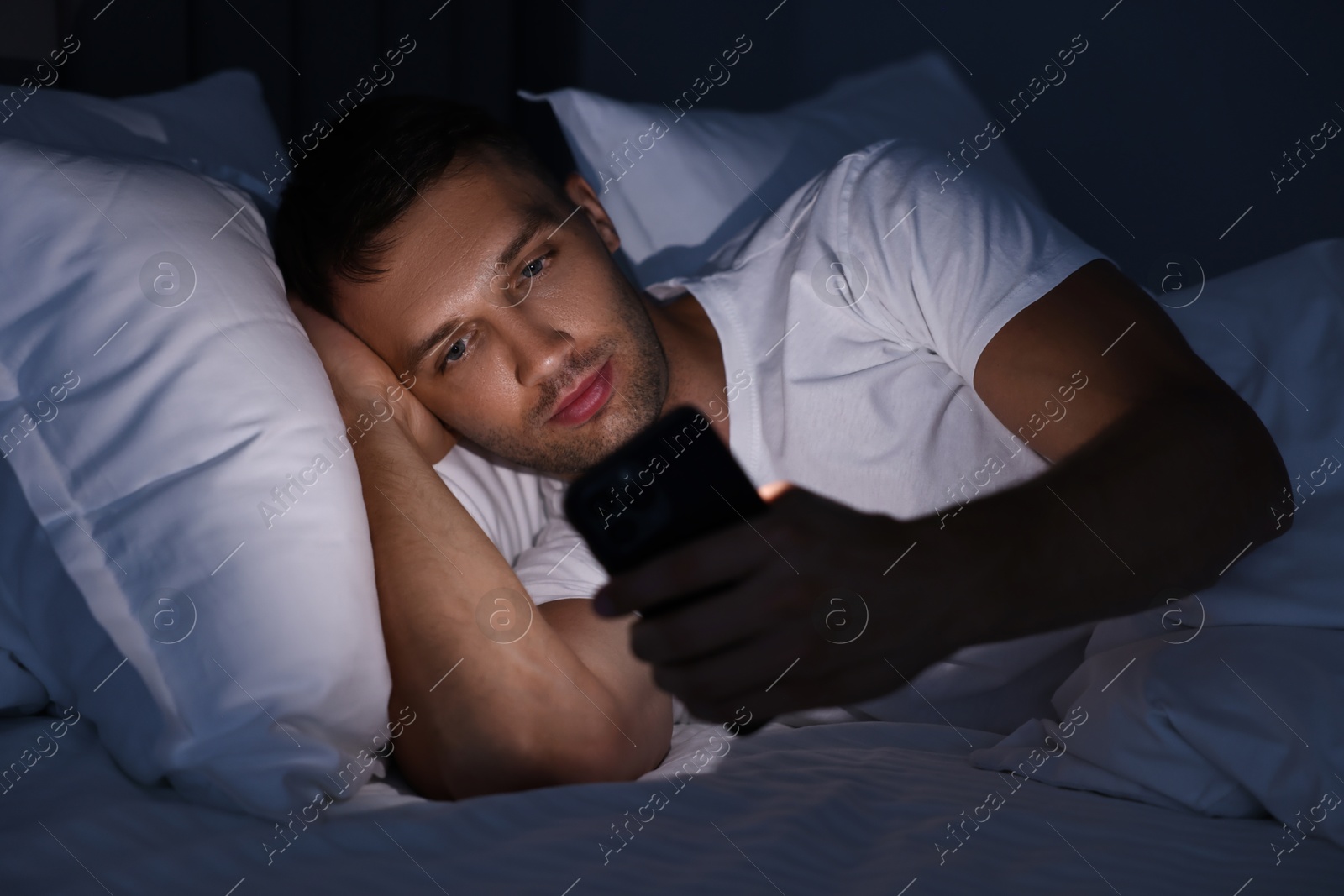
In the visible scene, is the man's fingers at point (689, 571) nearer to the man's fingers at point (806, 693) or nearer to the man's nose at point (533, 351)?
the man's fingers at point (806, 693)

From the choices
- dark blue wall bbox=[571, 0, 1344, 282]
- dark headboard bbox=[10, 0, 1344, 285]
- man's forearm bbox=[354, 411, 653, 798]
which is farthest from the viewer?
dark blue wall bbox=[571, 0, 1344, 282]

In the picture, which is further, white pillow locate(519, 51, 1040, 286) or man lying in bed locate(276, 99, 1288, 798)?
white pillow locate(519, 51, 1040, 286)

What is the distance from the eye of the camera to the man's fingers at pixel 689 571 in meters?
0.67

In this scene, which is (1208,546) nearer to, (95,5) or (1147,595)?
(1147,595)

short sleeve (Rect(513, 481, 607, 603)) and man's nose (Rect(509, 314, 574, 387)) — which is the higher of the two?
man's nose (Rect(509, 314, 574, 387))

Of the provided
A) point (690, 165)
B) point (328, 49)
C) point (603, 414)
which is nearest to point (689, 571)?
point (603, 414)

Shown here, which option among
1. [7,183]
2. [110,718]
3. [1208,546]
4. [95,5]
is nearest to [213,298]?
[7,183]

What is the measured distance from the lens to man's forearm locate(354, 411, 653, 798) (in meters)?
0.73

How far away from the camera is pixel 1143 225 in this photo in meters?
1.55

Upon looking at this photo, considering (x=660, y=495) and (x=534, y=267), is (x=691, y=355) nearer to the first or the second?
(x=534, y=267)

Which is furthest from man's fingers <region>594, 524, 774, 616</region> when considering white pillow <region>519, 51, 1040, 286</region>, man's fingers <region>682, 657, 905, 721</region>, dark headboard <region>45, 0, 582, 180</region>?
dark headboard <region>45, 0, 582, 180</region>

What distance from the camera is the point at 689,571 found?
0.68 m

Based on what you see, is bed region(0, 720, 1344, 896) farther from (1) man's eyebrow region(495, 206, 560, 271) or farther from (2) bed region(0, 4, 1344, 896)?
(1) man's eyebrow region(495, 206, 560, 271)

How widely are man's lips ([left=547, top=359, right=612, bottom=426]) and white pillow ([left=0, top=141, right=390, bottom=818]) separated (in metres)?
0.27
